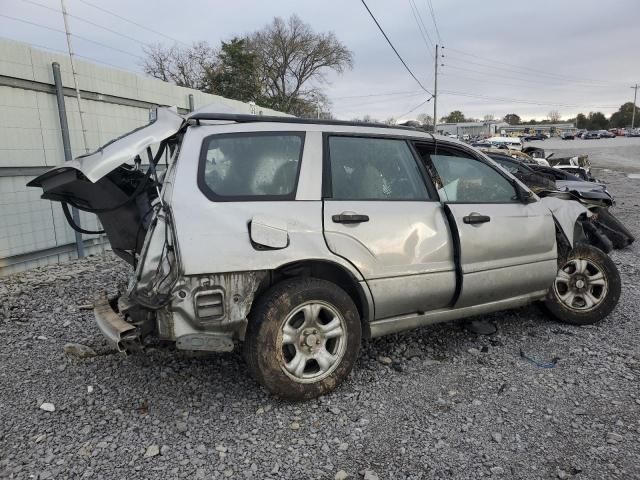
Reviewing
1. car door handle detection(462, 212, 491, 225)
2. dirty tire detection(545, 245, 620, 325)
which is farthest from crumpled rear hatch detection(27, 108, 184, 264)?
dirty tire detection(545, 245, 620, 325)

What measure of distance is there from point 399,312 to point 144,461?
190 cm

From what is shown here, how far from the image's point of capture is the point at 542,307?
4.60 metres

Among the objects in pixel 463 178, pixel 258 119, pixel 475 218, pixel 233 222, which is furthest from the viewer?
pixel 463 178

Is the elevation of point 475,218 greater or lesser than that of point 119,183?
lesser

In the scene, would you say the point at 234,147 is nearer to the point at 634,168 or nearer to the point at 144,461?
the point at 144,461

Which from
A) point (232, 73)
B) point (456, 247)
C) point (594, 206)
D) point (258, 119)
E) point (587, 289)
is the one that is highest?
point (232, 73)

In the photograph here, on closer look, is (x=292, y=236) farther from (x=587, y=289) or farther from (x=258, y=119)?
(x=587, y=289)

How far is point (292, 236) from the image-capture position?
303cm

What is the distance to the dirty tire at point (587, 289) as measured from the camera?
14.7 ft

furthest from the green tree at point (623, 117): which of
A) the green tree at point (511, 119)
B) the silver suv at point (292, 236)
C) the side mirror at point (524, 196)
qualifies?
the silver suv at point (292, 236)

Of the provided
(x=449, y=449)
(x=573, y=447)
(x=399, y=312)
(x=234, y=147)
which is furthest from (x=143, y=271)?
(x=573, y=447)

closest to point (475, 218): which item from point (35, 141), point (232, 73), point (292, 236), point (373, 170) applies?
point (373, 170)

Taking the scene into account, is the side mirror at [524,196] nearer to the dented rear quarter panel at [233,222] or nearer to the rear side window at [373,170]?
the rear side window at [373,170]

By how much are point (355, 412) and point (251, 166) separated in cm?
175
